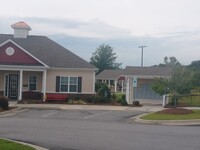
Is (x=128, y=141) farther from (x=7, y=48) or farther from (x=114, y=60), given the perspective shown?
(x=114, y=60)

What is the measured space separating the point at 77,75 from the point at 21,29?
Answer: 8.00m

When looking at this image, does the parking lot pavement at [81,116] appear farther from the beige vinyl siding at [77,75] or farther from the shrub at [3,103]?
the beige vinyl siding at [77,75]

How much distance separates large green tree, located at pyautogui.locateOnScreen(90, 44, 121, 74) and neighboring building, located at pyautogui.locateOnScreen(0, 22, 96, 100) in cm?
6114

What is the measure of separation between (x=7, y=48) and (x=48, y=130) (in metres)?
22.1

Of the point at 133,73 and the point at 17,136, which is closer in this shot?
the point at 17,136

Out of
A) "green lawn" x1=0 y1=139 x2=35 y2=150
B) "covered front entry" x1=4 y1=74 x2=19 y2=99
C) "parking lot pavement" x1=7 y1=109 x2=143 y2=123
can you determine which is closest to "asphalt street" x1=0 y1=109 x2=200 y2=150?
"green lawn" x1=0 y1=139 x2=35 y2=150

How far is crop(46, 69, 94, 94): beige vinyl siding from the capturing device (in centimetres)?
3962

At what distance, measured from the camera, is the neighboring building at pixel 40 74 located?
3831cm

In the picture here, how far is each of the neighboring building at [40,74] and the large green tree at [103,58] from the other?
A: 2407 inches

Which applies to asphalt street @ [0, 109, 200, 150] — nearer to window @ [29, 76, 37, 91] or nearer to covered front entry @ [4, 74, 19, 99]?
window @ [29, 76, 37, 91]

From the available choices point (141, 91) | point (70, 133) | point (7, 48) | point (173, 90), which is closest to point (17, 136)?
point (70, 133)

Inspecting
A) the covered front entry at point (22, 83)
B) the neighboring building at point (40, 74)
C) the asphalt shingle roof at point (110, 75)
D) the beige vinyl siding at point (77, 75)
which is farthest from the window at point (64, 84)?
the asphalt shingle roof at point (110, 75)

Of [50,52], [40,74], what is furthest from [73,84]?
[50,52]

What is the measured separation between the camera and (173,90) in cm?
3136
